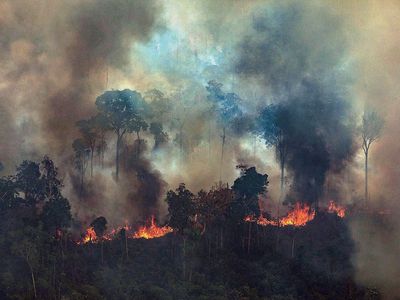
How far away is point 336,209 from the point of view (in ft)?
358

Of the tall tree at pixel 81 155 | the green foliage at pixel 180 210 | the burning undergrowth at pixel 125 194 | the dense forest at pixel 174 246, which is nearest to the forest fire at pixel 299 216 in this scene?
the dense forest at pixel 174 246

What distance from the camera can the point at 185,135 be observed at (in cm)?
13175

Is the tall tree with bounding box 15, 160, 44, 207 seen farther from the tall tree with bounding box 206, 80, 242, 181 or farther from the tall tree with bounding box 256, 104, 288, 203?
the tall tree with bounding box 206, 80, 242, 181

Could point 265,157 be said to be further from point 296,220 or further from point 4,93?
point 4,93

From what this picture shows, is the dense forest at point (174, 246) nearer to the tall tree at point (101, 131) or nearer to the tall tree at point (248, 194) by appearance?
the tall tree at point (248, 194)

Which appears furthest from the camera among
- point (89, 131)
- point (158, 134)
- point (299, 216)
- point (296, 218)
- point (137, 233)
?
point (158, 134)

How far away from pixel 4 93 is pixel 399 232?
286 ft

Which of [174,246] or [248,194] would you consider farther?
[248,194]

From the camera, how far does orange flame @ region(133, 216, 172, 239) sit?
9462 centimetres

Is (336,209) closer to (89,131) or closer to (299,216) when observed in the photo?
(299,216)

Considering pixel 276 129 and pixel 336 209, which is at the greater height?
pixel 276 129

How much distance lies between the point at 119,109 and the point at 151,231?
26347 mm

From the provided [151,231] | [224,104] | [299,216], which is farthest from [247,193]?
[224,104]

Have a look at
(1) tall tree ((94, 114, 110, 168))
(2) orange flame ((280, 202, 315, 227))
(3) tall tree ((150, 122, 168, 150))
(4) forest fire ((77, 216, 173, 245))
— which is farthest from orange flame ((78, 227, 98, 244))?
(2) orange flame ((280, 202, 315, 227))
